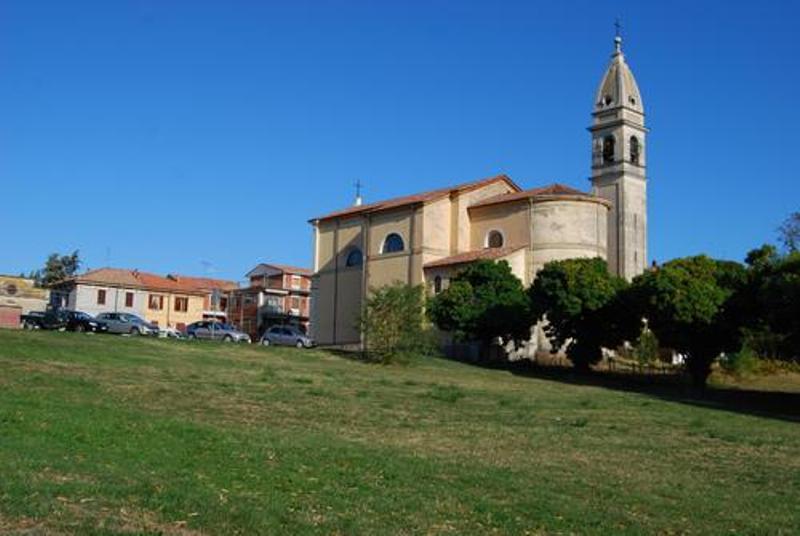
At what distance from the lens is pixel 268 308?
90.4 metres

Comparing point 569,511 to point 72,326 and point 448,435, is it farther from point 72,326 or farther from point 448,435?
point 72,326

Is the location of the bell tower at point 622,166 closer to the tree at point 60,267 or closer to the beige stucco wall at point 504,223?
the beige stucco wall at point 504,223

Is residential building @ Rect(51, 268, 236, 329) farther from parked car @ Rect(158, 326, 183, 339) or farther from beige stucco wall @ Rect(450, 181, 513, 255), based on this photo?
beige stucco wall @ Rect(450, 181, 513, 255)

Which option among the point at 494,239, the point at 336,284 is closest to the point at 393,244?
the point at 494,239

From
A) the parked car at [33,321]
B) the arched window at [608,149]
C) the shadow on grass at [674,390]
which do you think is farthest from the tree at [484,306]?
the arched window at [608,149]

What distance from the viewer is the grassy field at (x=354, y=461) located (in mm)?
8531

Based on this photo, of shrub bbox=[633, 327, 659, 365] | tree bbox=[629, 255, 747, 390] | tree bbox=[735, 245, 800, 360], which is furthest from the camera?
shrub bbox=[633, 327, 659, 365]

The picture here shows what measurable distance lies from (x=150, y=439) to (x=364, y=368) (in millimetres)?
26867

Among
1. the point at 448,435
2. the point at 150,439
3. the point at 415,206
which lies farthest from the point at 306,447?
the point at 415,206

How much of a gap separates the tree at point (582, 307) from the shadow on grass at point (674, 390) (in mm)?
1670

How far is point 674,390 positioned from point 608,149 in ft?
141

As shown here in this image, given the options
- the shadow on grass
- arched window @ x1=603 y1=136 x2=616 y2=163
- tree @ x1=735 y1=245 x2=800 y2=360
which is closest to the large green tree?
the shadow on grass

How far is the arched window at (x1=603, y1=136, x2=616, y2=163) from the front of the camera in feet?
260

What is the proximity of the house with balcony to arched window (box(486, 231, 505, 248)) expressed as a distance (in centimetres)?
3251
